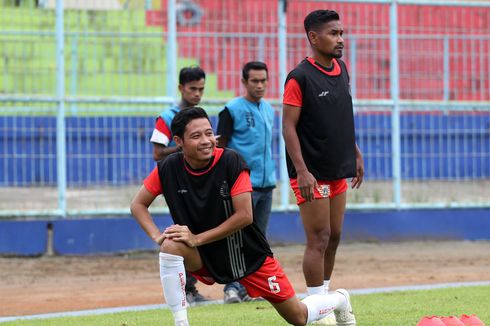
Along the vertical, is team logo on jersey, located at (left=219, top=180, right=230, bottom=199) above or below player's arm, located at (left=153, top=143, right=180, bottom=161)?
below

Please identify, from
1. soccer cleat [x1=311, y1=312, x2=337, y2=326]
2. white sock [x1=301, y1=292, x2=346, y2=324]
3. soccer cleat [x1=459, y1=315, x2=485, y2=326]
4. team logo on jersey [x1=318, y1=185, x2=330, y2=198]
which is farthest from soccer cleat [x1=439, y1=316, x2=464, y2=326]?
team logo on jersey [x1=318, y1=185, x2=330, y2=198]

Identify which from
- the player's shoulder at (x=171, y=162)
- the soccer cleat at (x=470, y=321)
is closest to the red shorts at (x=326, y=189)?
the player's shoulder at (x=171, y=162)

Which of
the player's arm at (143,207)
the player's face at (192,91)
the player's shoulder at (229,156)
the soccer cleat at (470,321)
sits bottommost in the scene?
the soccer cleat at (470,321)

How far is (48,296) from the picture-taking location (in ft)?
33.4

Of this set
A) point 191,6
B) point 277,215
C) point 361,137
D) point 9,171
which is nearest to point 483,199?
point 361,137

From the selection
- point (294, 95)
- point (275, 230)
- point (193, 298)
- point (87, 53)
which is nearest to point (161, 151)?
point (193, 298)

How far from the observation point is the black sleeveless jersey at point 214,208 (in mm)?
6336

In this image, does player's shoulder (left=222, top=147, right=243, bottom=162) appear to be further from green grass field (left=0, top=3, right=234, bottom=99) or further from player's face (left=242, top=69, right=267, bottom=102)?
green grass field (left=0, top=3, right=234, bottom=99)

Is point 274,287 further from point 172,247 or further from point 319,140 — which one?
point 319,140

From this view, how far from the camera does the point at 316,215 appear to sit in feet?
23.9

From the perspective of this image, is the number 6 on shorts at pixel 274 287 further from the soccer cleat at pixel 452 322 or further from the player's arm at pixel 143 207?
the soccer cleat at pixel 452 322

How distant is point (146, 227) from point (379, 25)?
889cm

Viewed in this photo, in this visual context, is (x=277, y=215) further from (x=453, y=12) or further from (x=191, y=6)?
(x=453, y=12)

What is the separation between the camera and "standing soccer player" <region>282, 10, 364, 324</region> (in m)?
7.29
